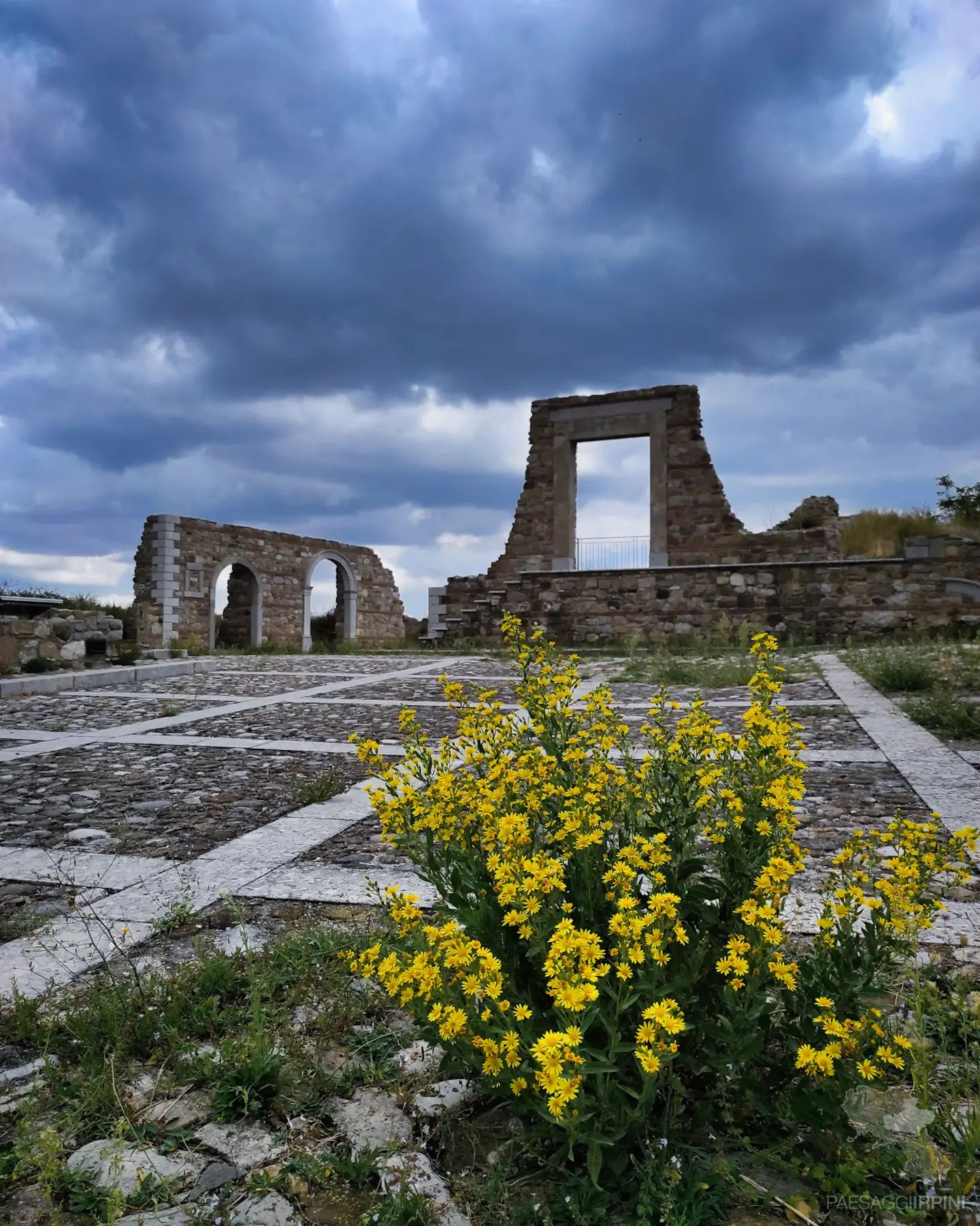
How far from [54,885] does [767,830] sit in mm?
2546

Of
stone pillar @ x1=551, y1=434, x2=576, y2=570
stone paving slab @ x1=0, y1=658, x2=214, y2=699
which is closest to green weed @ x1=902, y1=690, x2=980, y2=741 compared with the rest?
stone paving slab @ x1=0, y1=658, x2=214, y2=699

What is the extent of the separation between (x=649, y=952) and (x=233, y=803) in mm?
2988

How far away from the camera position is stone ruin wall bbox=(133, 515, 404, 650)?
17.9 meters

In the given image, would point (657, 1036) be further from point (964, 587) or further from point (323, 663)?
point (964, 587)

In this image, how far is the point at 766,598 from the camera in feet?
43.8

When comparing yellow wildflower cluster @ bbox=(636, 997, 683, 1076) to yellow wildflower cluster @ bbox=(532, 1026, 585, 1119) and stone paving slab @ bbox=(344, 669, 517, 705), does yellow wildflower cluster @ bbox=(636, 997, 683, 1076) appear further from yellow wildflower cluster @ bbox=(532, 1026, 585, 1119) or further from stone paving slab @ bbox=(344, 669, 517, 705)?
stone paving slab @ bbox=(344, 669, 517, 705)

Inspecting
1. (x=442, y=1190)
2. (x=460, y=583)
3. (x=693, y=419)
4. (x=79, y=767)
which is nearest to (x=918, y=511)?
(x=693, y=419)

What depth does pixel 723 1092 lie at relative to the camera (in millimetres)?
1432

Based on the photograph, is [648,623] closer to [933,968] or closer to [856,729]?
[856,729]

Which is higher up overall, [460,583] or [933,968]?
[460,583]

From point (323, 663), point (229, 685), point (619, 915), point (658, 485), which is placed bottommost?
point (229, 685)

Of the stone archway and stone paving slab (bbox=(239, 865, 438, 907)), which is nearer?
stone paving slab (bbox=(239, 865, 438, 907))

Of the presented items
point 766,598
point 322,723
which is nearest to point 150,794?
point 322,723

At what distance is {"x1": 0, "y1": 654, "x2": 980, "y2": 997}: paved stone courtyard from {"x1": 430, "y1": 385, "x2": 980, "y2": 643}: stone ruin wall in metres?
5.80
